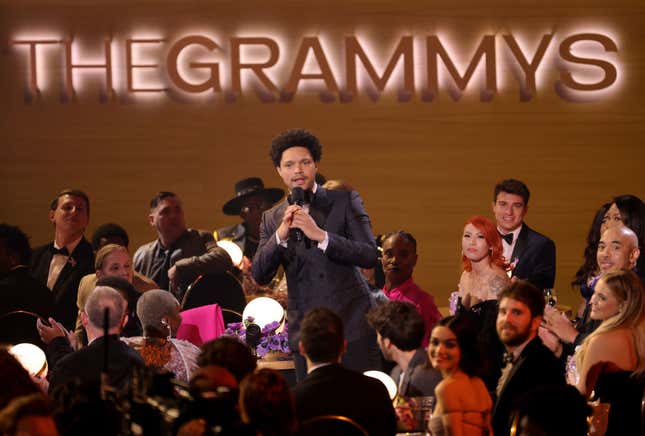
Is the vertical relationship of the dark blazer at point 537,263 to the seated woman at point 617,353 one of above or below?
above

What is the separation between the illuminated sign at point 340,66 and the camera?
347 inches

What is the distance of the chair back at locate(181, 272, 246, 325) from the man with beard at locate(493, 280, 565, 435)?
8.04 feet

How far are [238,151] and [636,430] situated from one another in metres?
5.26

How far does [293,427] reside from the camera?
3.35 meters

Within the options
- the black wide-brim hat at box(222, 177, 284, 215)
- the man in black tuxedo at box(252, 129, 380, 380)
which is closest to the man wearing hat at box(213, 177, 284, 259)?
the black wide-brim hat at box(222, 177, 284, 215)

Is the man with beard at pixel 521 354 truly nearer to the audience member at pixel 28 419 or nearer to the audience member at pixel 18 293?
the audience member at pixel 28 419

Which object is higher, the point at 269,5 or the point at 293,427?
the point at 269,5

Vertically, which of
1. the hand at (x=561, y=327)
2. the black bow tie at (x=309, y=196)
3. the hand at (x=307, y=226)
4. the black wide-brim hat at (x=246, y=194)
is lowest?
the hand at (x=561, y=327)

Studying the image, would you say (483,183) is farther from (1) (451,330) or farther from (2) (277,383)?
(2) (277,383)

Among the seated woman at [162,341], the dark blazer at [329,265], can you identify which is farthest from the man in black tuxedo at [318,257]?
the seated woman at [162,341]

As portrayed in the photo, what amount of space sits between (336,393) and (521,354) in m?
0.78

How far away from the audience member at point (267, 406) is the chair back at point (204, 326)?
8.32 ft

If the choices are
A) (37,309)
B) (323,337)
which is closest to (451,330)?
(323,337)

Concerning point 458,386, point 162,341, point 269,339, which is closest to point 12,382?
point 162,341
